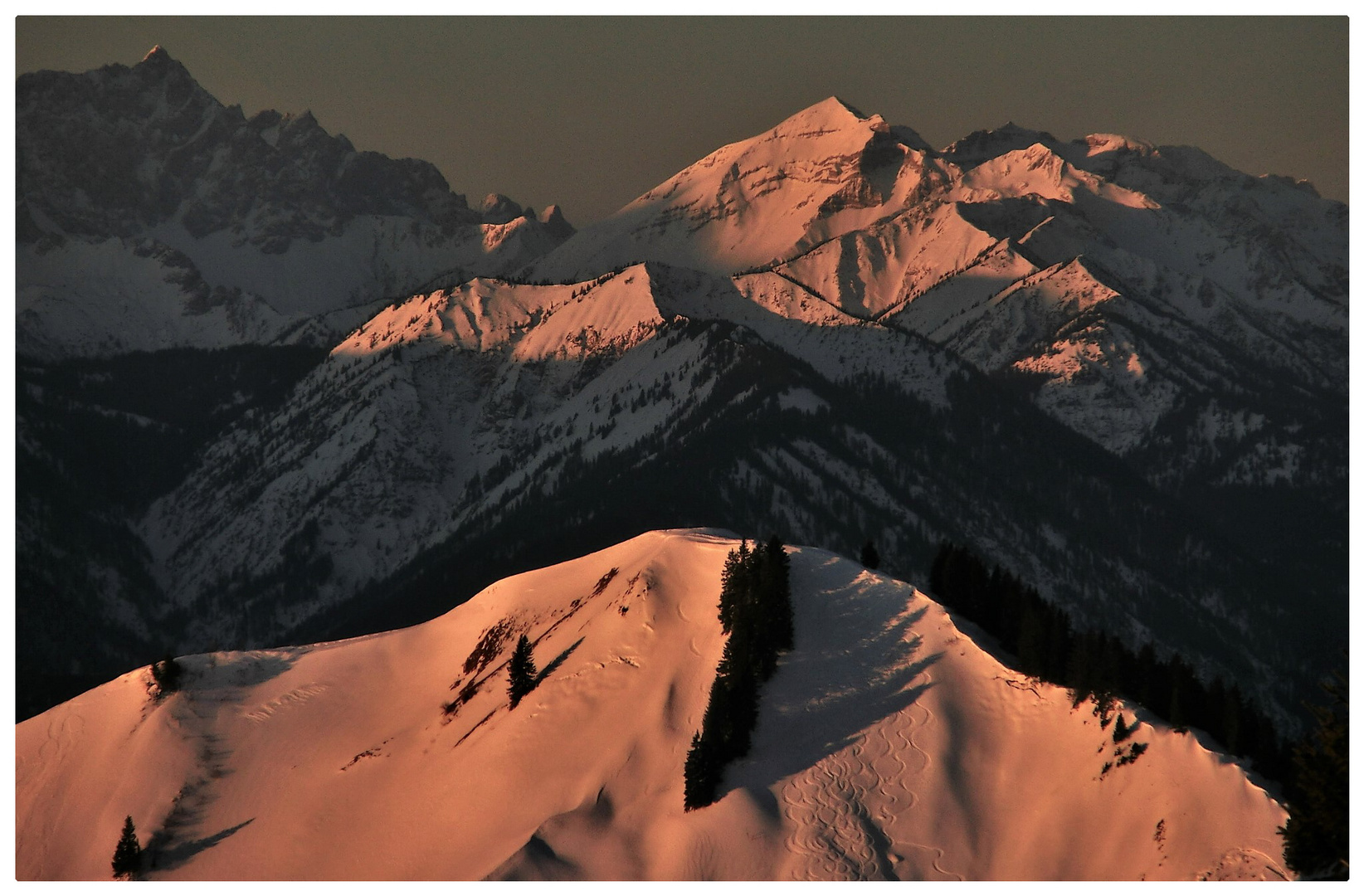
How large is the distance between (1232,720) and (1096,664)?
13.3 m

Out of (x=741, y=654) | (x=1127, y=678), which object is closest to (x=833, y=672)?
(x=741, y=654)

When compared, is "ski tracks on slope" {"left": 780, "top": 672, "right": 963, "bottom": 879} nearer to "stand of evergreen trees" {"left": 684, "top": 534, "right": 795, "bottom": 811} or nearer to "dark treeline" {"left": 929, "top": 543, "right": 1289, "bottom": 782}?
"stand of evergreen trees" {"left": 684, "top": 534, "right": 795, "bottom": 811}

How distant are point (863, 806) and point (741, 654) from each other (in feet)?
67.1

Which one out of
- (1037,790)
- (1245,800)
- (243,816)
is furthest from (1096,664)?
(243,816)

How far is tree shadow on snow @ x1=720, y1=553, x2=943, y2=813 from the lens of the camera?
14825cm

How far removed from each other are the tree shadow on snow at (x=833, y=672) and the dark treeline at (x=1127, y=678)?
29.2 ft

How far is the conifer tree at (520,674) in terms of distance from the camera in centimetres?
17300

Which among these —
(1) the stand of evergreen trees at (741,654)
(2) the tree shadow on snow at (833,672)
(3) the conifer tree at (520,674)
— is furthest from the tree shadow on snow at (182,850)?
(2) the tree shadow on snow at (833,672)

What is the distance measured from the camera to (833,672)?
159m

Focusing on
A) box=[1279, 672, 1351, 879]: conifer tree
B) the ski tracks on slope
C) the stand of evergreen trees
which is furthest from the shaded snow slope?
box=[1279, 672, 1351, 879]: conifer tree

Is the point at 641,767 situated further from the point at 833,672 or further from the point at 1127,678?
the point at 1127,678

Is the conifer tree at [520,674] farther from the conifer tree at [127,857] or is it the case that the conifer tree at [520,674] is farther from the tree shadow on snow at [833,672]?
the conifer tree at [127,857]

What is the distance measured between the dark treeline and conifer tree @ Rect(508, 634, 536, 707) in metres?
44.1

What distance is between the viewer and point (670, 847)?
456 ft
